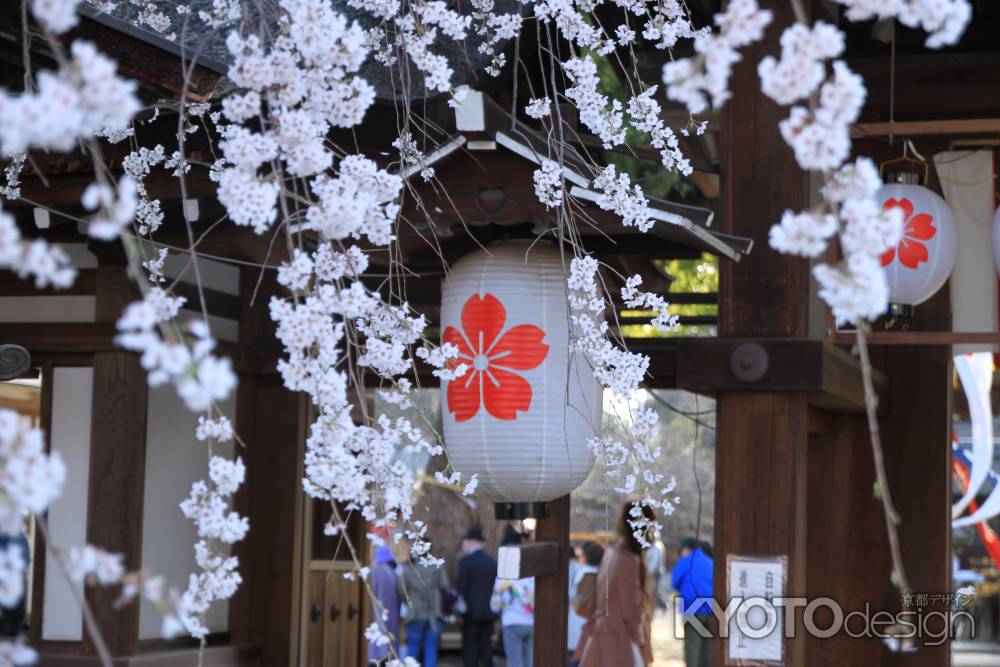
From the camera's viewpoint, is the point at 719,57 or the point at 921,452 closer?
the point at 719,57

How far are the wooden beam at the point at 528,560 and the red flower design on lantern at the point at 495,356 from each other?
2.81ft

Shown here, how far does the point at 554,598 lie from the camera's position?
Answer: 5680mm

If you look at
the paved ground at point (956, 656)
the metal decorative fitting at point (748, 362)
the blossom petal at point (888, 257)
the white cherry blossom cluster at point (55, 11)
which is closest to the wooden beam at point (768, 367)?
the metal decorative fitting at point (748, 362)

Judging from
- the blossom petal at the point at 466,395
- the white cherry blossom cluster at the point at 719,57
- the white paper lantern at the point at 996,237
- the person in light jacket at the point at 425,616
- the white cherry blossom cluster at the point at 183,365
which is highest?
the white paper lantern at the point at 996,237

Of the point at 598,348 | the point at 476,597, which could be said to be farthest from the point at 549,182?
the point at 476,597

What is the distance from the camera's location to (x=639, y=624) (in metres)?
7.03

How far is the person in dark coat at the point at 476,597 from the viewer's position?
9.80 metres

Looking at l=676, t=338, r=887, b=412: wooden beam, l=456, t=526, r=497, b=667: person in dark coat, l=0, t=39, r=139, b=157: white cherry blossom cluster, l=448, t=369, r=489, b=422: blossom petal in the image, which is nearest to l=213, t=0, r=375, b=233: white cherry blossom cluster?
l=0, t=39, r=139, b=157: white cherry blossom cluster

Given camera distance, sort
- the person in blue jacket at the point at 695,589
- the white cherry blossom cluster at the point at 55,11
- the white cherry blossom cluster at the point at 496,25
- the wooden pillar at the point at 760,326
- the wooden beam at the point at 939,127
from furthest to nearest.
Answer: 1. the person in blue jacket at the point at 695,589
2. the wooden beam at the point at 939,127
3. the wooden pillar at the point at 760,326
4. the white cherry blossom cluster at the point at 496,25
5. the white cherry blossom cluster at the point at 55,11

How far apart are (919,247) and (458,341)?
1.74 metres

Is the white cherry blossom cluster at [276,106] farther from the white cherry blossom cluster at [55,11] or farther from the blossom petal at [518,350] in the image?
the blossom petal at [518,350]

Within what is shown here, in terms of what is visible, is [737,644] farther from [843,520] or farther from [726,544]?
[843,520]

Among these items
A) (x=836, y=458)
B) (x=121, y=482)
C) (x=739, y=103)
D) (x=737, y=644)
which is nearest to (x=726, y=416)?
(x=737, y=644)

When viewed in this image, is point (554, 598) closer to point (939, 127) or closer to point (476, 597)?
point (939, 127)
